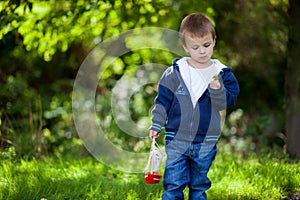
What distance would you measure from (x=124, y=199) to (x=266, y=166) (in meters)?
1.39

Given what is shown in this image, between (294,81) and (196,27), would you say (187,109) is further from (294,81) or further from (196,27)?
(294,81)

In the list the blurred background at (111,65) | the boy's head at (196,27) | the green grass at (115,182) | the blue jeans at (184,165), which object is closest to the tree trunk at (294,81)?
the blurred background at (111,65)

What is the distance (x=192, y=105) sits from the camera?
3287 millimetres

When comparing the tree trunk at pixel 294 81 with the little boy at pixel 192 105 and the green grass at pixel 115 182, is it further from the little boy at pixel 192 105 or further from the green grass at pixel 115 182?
the little boy at pixel 192 105

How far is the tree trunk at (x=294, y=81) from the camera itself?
5281 millimetres

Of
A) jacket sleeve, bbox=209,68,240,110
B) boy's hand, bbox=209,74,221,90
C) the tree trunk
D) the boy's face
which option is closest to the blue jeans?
jacket sleeve, bbox=209,68,240,110

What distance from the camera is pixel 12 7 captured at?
15.8 feet

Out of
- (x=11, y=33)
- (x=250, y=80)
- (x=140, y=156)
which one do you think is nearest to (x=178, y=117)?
(x=140, y=156)

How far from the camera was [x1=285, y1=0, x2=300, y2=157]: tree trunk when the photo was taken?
17.3 ft

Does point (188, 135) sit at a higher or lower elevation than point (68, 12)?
lower

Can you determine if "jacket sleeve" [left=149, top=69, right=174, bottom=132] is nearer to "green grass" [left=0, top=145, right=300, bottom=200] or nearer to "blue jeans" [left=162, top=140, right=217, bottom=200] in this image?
"blue jeans" [left=162, top=140, right=217, bottom=200]

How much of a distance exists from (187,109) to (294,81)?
2.44 m

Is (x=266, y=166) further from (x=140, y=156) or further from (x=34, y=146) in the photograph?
(x=34, y=146)

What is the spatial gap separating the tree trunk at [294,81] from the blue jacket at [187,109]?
7.28 ft
